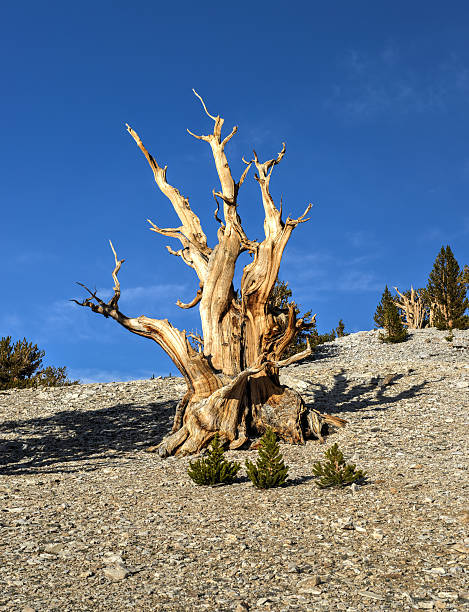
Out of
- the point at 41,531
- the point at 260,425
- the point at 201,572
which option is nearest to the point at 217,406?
the point at 260,425

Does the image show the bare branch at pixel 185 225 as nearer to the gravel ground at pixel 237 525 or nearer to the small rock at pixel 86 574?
the gravel ground at pixel 237 525

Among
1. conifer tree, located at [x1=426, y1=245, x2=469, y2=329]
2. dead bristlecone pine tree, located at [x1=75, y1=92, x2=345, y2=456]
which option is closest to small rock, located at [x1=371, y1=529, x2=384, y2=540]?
dead bristlecone pine tree, located at [x1=75, y1=92, x2=345, y2=456]

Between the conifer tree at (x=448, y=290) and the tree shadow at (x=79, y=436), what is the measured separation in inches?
1006

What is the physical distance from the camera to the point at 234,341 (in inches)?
520

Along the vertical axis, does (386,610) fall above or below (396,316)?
below

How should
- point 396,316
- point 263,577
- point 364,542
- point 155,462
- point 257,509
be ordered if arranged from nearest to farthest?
point 263,577, point 364,542, point 257,509, point 155,462, point 396,316

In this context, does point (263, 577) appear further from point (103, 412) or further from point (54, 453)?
point (103, 412)

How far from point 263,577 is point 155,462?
21.5 ft

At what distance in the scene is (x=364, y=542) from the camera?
20.5 ft

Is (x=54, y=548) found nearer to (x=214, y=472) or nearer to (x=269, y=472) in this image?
(x=214, y=472)

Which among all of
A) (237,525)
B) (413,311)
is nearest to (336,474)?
(237,525)

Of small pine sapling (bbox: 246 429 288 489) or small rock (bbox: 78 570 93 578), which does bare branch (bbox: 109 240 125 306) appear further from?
small rock (bbox: 78 570 93 578)

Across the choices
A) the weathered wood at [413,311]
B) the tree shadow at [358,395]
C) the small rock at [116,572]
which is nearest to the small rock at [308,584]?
the small rock at [116,572]

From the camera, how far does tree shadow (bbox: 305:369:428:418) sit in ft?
51.2
